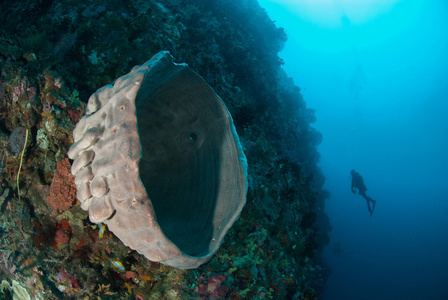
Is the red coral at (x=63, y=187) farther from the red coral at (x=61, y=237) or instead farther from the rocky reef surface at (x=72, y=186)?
the red coral at (x=61, y=237)

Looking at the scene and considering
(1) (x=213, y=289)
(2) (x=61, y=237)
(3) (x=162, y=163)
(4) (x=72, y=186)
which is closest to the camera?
(4) (x=72, y=186)

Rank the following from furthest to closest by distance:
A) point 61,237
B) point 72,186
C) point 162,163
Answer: point 61,237 < point 162,163 < point 72,186

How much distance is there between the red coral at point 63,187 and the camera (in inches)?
107

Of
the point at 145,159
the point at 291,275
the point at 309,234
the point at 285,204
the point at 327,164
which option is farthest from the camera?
the point at 327,164

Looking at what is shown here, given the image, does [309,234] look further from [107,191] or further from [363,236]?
[363,236]

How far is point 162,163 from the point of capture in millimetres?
2861

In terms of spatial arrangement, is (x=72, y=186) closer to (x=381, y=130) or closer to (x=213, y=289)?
Result: (x=213, y=289)

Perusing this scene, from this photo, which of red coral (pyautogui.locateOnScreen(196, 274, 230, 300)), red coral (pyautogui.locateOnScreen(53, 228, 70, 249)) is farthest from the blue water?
red coral (pyautogui.locateOnScreen(53, 228, 70, 249))

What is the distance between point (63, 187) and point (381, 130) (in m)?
93.8

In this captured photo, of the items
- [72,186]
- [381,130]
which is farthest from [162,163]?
[381,130]

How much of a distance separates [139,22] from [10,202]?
12.0ft

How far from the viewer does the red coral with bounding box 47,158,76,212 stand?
272 centimetres

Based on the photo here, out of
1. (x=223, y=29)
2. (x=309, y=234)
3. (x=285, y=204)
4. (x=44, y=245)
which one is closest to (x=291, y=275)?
(x=285, y=204)

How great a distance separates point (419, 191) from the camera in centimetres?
6088
